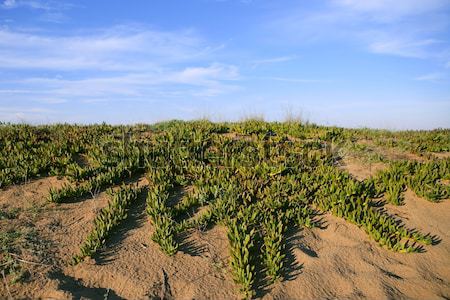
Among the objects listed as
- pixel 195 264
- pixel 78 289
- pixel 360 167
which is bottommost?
pixel 78 289

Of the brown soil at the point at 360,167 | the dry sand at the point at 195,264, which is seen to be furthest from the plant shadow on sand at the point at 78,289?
the brown soil at the point at 360,167

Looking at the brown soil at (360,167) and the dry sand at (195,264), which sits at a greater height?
the brown soil at (360,167)

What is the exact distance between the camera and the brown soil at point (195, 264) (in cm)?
462

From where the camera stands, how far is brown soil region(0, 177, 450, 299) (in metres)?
4.62

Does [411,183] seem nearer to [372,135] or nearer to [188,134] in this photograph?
[372,135]

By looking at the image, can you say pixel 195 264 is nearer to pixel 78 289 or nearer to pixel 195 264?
pixel 195 264

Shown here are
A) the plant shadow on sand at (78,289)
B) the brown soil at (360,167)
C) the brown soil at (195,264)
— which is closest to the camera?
the plant shadow on sand at (78,289)

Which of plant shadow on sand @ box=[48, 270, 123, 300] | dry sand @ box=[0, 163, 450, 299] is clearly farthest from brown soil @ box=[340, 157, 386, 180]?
plant shadow on sand @ box=[48, 270, 123, 300]

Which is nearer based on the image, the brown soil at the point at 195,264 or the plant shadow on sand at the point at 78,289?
the plant shadow on sand at the point at 78,289

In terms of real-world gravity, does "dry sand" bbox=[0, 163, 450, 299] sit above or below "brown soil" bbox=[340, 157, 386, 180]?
below

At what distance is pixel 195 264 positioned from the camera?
504cm

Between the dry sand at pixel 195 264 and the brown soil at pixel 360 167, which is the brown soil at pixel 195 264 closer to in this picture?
the dry sand at pixel 195 264

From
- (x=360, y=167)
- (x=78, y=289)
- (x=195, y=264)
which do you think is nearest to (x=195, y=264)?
(x=195, y=264)

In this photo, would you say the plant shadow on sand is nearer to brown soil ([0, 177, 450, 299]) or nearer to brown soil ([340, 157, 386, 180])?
brown soil ([0, 177, 450, 299])
